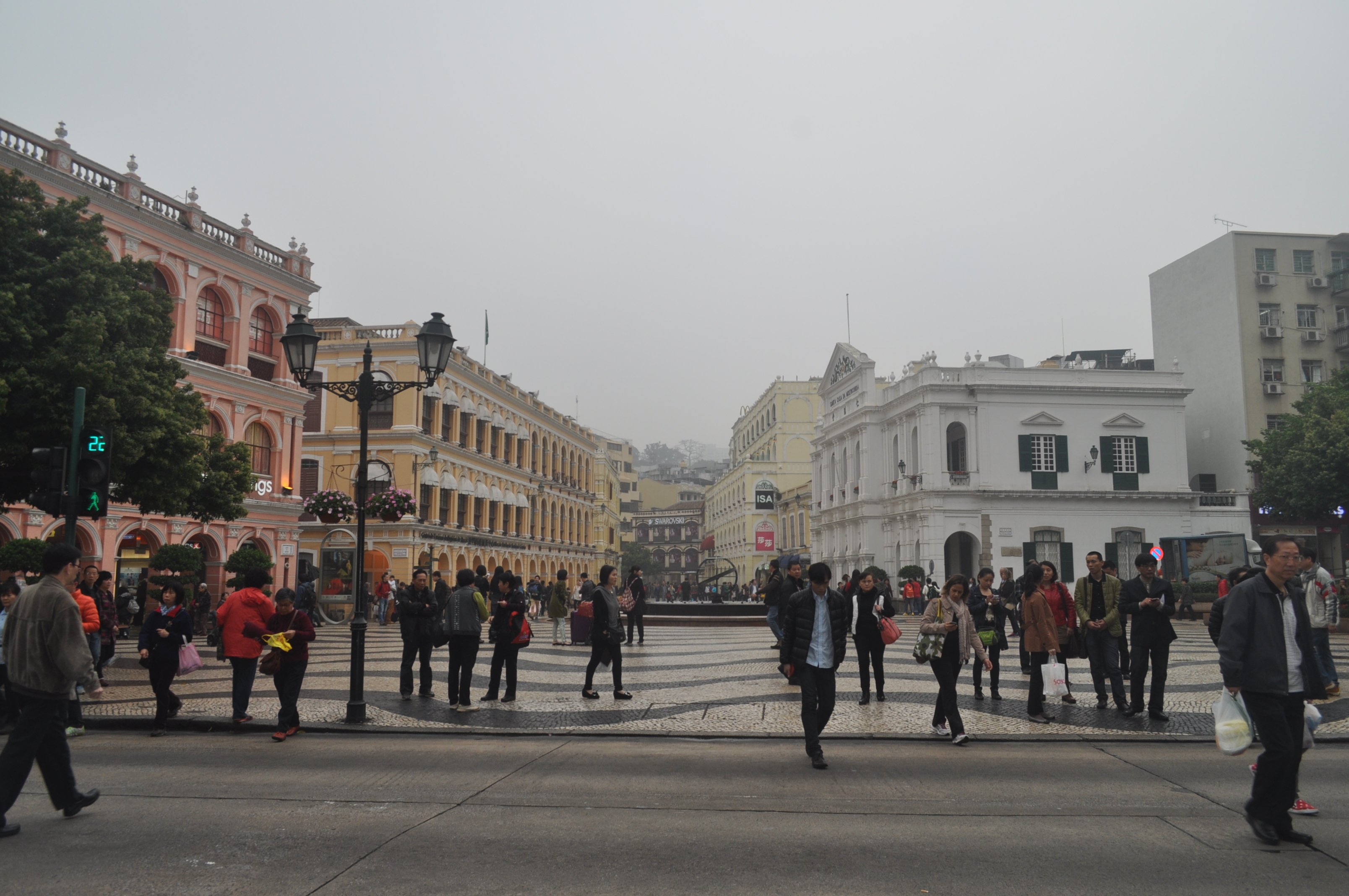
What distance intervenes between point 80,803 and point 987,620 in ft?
35.1

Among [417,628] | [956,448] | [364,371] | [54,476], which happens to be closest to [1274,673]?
[417,628]

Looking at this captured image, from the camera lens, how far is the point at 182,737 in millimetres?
9672

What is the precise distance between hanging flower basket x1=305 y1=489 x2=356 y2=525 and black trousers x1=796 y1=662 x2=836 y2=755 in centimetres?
2301

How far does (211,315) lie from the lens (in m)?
30.7

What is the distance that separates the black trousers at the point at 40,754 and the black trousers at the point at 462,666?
17.6 feet

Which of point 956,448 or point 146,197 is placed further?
point 956,448

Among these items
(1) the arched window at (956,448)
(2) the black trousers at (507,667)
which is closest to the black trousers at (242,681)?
(2) the black trousers at (507,667)

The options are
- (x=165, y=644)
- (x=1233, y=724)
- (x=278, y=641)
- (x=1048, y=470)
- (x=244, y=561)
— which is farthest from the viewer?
(x=1048, y=470)

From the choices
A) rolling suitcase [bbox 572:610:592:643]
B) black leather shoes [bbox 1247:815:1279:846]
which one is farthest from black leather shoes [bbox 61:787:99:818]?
rolling suitcase [bbox 572:610:592:643]

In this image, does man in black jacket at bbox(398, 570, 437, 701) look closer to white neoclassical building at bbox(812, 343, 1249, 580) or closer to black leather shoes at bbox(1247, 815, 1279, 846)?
black leather shoes at bbox(1247, 815, 1279, 846)

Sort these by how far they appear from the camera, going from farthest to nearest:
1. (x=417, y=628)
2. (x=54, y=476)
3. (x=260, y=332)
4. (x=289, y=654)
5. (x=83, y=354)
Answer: (x=260, y=332) < (x=83, y=354) < (x=417, y=628) < (x=54, y=476) < (x=289, y=654)

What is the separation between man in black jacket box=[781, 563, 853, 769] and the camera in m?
7.99

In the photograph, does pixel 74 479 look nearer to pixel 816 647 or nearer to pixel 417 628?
pixel 417 628

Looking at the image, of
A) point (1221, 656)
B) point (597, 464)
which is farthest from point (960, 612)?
point (597, 464)
